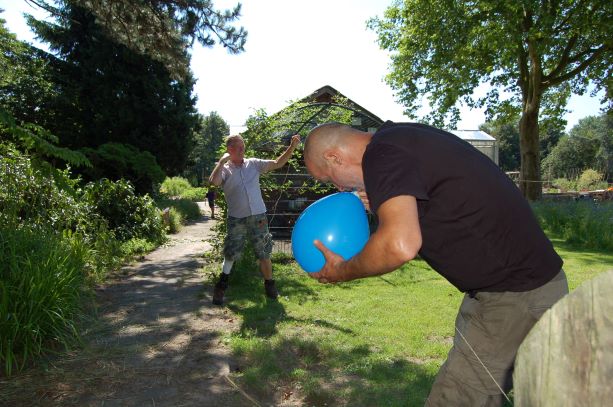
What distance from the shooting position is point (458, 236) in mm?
1962

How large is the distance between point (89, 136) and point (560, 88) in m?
24.1

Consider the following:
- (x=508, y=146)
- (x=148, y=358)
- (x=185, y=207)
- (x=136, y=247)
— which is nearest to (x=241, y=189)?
(x=148, y=358)

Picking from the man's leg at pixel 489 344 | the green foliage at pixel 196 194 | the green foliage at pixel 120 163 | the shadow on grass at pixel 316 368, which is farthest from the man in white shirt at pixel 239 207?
the green foliage at pixel 196 194

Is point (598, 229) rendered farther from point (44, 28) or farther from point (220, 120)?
point (220, 120)

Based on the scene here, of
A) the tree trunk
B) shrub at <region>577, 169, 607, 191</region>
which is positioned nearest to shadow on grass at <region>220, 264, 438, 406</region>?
the tree trunk

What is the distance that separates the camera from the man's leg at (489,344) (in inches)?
81.2

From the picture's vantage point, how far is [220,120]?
76750 mm

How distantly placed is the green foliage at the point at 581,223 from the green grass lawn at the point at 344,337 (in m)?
5.60

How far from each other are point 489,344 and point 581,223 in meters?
13.3

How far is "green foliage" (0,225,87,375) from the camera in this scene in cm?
384

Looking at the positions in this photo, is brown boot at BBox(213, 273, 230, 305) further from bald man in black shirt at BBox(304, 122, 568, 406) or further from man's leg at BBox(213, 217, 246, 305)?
bald man in black shirt at BBox(304, 122, 568, 406)

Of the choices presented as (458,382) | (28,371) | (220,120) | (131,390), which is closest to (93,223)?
(28,371)

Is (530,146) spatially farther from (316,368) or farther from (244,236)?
(316,368)

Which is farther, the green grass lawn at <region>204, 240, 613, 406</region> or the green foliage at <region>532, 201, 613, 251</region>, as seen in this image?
the green foliage at <region>532, 201, 613, 251</region>
